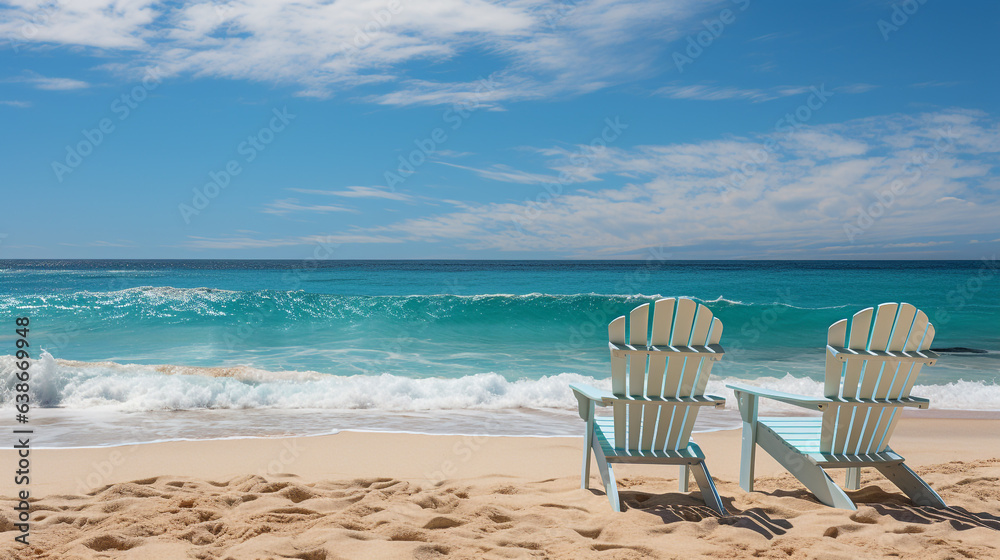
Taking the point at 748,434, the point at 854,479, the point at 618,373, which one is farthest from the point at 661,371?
the point at 854,479

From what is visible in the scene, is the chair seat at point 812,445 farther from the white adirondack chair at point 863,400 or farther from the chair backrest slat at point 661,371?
the chair backrest slat at point 661,371

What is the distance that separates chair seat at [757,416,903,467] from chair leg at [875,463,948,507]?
6 cm

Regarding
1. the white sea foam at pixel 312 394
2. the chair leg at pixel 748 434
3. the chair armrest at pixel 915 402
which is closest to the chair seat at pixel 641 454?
the chair leg at pixel 748 434

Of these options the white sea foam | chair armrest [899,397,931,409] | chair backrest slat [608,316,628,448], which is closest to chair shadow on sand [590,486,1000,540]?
chair backrest slat [608,316,628,448]

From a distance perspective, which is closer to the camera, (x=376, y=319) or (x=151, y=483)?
(x=151, y=483)

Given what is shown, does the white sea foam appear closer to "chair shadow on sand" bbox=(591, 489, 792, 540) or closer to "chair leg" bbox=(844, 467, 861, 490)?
"chair leg" bbox=(844, 467, 861, 490)

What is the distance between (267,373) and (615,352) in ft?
22.6

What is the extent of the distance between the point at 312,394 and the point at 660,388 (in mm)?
4662

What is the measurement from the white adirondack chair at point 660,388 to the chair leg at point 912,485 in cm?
111

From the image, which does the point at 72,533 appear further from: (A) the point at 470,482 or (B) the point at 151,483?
(A) the point at 470,482

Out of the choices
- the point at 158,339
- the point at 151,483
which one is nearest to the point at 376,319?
the point at 158,339

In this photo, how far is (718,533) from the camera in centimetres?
266

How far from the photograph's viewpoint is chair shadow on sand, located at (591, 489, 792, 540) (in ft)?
9.01

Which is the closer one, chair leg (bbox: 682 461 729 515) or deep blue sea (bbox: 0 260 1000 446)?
chair leg (bbox: 682 461 729 515)
